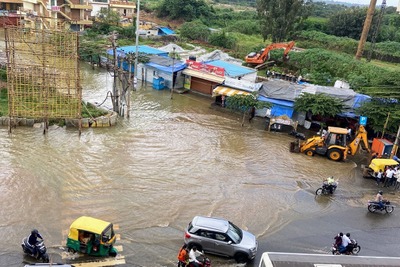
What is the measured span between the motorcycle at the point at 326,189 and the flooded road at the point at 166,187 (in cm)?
33

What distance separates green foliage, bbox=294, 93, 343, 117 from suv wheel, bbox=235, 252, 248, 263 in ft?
52.5

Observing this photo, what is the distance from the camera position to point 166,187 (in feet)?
59.1

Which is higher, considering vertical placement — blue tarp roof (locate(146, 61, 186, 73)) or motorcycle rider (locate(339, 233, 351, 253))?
blue tarp roof (locate(146, 61, 186, 73))

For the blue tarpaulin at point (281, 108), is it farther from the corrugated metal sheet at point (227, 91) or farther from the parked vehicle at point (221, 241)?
the parked vehicle at point (221, 241)

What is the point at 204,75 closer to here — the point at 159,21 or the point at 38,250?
the point at 38,250

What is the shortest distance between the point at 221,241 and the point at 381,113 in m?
16.8

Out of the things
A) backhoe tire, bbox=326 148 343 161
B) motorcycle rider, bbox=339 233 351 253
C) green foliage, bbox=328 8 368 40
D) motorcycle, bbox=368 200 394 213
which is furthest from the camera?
green foliage, bbox=328 8 368 40

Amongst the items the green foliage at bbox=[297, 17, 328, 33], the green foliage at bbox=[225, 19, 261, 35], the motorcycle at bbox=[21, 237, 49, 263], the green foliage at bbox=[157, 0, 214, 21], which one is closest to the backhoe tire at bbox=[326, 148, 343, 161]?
the motorcycle at bbox=[21, 237, 49, 263]

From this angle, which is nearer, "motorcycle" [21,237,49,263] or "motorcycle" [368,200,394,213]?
"motorcycle" [21,237,49,263]

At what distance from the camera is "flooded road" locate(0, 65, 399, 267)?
563 inches

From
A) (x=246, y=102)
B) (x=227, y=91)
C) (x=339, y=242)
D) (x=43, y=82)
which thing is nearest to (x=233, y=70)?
(x=227, y=91)

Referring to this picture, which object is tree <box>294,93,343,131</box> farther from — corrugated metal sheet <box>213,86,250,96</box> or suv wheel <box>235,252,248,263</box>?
suv wheel <box>235,252,248,263</box>

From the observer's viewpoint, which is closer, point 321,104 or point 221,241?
point 221,241

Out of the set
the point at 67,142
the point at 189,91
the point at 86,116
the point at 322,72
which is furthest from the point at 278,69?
the point at 67,142
